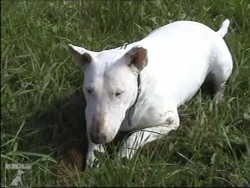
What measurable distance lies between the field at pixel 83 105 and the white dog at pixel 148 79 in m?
0.11

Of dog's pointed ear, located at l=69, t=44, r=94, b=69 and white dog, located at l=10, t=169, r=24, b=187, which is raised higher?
dog's pointed ear, located at l=69, t=44, r=94, b=69

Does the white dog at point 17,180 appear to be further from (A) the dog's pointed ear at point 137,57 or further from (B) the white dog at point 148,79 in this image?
(A) the dog's pointed ear at point 137,57

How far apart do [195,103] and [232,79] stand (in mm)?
464

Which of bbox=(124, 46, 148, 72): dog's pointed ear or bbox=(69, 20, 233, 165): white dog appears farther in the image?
bbox=(124, 46, 148, 72): dog's pointed ear

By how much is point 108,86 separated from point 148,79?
464 millimetres

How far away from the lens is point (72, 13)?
5988 mm

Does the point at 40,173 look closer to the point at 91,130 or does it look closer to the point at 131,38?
the point at 91,130

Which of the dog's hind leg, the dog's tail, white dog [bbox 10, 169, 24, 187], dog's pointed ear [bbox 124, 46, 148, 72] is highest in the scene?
dog's pointed ear [bbox 124, 46, 148, 72]

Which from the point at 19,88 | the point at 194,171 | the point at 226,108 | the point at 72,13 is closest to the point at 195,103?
the point at 226,108

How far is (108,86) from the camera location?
4043mm

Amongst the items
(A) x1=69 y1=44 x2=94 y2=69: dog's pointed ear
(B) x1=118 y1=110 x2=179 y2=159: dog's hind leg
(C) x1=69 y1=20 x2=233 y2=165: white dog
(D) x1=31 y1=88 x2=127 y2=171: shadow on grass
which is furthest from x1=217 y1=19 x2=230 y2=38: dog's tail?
(A) x1=69 y1=44 x2=94 y2=69: dog's pointed ear

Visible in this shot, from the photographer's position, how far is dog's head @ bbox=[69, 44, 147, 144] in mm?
3988

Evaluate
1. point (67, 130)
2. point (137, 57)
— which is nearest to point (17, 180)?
point (67, 130)

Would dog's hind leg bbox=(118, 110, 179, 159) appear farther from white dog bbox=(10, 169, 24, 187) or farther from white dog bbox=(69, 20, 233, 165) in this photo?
white dog bbox=(10, 169, 24, 187)
